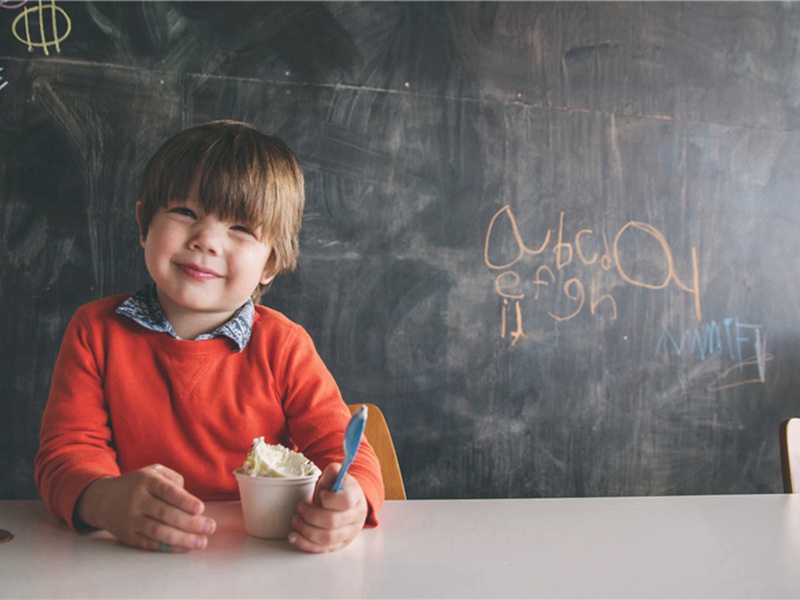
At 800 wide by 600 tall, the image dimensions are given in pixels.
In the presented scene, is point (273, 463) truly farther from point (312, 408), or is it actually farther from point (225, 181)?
point (225, 181)

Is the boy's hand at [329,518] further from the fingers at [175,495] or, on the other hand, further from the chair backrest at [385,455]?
the chair backrest at [385,455]

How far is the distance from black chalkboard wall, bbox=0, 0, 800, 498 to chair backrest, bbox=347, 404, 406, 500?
1.36 m

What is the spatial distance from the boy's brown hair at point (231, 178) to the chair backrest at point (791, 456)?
88cm

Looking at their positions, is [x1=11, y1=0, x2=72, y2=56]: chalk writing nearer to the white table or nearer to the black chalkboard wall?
the black chalkboard wall

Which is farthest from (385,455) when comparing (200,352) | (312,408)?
(200,352)

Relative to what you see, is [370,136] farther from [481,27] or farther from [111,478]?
[111,478]

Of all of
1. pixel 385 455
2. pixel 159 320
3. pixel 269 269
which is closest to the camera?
pixel 159 320

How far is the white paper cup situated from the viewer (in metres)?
0.76

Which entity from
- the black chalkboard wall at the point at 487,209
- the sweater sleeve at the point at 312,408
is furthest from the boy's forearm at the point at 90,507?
the black chalkboard wall at the point at 487,209

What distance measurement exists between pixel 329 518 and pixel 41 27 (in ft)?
7.67

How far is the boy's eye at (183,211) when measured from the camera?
103 centimetres

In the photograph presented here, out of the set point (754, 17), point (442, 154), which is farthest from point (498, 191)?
point (754, 17)

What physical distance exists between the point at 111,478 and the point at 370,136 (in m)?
2.03

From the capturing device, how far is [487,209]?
9.02 feet
